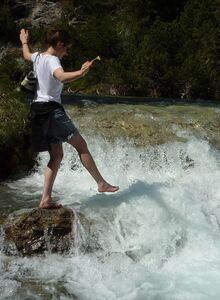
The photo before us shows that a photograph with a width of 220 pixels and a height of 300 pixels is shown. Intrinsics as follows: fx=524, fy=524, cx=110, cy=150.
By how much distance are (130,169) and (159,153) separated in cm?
67

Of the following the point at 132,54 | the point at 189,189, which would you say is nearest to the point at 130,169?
the point at 189,189

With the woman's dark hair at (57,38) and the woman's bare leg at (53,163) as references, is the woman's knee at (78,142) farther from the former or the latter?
the woman's dark hair at (57,38)

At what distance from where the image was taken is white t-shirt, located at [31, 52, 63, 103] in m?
5.21

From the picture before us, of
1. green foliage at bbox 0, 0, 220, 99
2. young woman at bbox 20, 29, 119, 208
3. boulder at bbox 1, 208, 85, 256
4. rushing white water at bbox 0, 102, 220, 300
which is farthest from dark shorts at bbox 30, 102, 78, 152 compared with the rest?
green foliage at bbox 0, 0, 220, 99

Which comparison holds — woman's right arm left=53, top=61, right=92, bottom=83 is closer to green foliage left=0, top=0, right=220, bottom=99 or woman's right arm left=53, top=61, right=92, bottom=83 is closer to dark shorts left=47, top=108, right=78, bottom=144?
dark shorts left=47, top=108, right=78, bottom=144

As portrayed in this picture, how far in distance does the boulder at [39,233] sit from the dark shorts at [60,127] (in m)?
0.94

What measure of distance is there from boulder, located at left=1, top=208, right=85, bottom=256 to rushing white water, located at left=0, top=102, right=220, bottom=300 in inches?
4.6

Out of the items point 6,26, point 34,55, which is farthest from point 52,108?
point 6,26

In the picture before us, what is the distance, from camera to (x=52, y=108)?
5438mm

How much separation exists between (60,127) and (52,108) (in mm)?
216

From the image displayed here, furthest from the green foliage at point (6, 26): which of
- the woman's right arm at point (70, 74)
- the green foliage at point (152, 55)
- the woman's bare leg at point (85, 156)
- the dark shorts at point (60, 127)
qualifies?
the woman's right arm at point (70, 74)

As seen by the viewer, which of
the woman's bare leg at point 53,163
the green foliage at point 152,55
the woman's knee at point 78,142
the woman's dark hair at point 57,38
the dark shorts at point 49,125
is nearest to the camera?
the woman's dark hair at point 57,38

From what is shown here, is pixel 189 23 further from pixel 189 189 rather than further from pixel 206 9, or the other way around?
pixel 189 189

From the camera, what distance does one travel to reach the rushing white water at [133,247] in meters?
5.20
